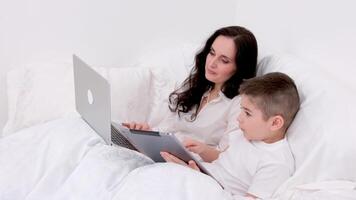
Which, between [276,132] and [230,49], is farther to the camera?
[230,49]

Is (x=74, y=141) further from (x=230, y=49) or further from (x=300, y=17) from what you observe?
(x=300, y=17)

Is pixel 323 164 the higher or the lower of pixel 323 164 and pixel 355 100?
the lower

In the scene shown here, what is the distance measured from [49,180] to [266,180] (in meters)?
0.56

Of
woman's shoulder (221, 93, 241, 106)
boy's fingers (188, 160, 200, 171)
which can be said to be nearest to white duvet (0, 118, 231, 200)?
boy's fingers (188, 160, 200, 171)

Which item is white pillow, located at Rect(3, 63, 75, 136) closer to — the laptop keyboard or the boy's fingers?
the laptop keyboard

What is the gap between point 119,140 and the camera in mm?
1293

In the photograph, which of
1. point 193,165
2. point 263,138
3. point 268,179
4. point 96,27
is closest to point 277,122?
point 263,138

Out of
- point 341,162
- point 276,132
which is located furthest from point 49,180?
point 341,162

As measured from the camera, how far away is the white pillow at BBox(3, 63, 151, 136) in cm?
164

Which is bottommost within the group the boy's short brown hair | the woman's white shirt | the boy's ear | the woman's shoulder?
the woman's white shirt

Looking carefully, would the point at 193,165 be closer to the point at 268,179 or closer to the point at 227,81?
the point at 268,179

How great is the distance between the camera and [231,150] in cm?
135

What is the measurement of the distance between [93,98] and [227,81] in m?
0.50

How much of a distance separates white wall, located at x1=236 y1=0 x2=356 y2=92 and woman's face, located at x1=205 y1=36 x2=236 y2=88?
251mm
